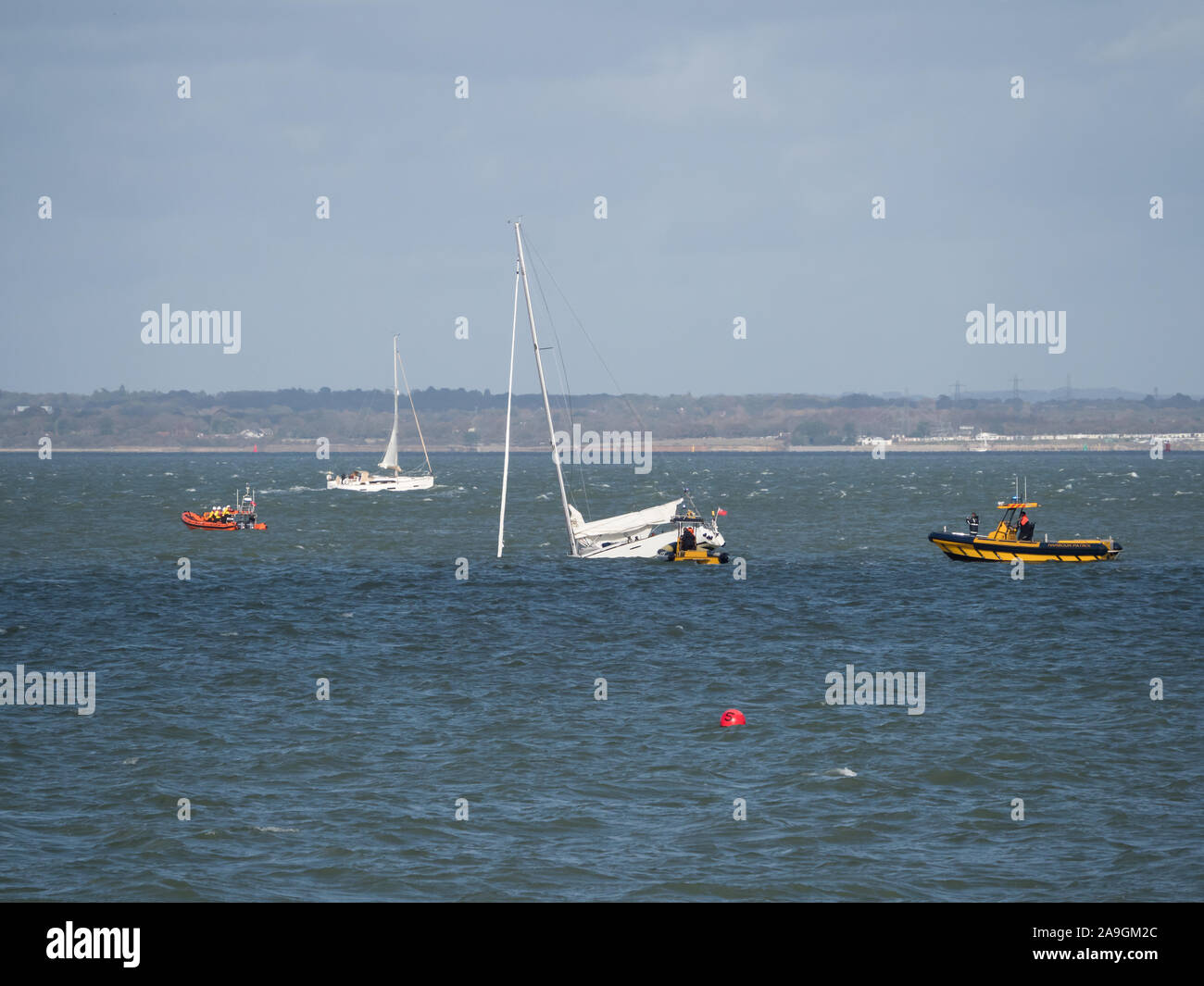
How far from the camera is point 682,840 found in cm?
2138

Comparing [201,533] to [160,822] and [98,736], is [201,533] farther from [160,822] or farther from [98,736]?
[160,822]

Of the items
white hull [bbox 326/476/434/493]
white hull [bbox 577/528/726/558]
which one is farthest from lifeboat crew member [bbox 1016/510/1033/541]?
white hull [bbox 326/476/434/493]

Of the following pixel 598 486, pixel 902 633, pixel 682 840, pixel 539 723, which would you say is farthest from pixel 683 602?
pixel 598 486

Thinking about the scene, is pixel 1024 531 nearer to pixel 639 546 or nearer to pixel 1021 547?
pixel 1021 547

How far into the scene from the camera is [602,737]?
93.5ft

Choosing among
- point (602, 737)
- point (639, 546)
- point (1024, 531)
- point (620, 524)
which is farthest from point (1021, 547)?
point (602, 737)

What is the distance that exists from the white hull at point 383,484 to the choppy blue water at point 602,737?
90930 mm

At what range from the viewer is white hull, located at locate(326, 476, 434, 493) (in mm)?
153875

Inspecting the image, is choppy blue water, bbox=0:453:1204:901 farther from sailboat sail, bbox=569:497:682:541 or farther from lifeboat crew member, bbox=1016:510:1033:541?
sailboat sail, bbox=569:497:682:541

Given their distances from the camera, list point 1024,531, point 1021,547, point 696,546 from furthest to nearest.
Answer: point 696,546
point 1024,531
point 1021,547

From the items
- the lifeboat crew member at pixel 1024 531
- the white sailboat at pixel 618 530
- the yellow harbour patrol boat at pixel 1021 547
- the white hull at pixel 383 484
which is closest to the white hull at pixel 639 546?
the white sailboat at pixel 618 530

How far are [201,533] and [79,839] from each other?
6799cm

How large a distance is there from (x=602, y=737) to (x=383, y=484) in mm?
128889

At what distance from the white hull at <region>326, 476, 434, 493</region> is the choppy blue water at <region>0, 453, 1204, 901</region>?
90930mm
